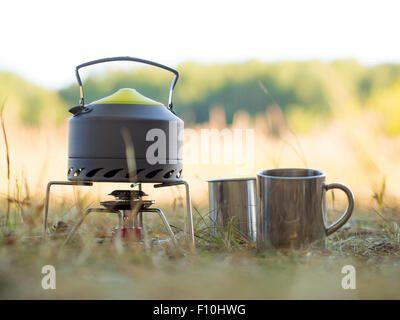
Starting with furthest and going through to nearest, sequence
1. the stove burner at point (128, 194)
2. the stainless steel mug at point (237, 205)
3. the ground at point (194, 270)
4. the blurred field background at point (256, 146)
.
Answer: the stainless steel mug at point (237, 205), the stove burner at point (128, 194), the blurred field background at point (256, 146), the ground at point (194, 270)

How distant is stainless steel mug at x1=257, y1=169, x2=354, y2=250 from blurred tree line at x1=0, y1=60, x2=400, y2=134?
404 inches

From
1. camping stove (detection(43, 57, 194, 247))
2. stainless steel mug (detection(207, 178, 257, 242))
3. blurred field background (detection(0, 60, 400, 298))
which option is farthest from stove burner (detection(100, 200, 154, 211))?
stainless steel mug (detection(207, 178, 257, 242))

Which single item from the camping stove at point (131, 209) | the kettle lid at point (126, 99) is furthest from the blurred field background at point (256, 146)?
the kettle lid at point (126, 99)

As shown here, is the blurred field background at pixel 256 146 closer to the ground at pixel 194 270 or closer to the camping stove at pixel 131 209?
the ground at pixel 194 270

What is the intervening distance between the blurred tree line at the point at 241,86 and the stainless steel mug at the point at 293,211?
10258 mm

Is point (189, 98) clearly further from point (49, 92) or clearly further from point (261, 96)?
point (49, 92)

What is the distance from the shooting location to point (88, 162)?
1.65 meters

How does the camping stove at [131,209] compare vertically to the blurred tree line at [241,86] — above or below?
below

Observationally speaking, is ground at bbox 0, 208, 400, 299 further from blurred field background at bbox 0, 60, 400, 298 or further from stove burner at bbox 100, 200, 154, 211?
stove burner at bbox 100, 200, 154, 211

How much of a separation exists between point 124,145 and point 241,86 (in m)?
11.7

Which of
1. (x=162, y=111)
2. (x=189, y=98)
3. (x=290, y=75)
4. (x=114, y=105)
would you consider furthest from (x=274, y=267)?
(x=290, y=75)

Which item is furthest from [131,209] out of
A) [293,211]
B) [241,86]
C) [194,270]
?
[241,86]

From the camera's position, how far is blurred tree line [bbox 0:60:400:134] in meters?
11.9

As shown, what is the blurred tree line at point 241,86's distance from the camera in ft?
39.2
